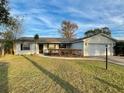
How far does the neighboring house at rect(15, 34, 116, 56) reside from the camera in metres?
34.1

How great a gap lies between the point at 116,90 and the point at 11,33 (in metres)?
30.5

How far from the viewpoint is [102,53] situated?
3466cm

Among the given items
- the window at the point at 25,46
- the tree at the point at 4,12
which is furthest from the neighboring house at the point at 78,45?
the tree at the point at 4,12

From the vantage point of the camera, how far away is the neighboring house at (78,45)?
34.1 meters

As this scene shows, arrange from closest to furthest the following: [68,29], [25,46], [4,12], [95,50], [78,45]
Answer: [4,12], [95,50], [78,45], [25,46], [68,29]

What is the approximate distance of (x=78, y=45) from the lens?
119 feet

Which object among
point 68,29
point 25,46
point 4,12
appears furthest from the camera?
point 68,29

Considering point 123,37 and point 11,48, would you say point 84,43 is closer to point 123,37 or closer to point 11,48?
point 11,48

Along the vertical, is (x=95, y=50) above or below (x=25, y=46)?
below

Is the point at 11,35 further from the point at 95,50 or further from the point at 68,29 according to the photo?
the point at 68,29

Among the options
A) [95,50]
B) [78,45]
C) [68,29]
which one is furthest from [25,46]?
[68,29]

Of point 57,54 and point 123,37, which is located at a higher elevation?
point 123,37

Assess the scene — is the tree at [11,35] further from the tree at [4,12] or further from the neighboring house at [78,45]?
the tree at [4,12]

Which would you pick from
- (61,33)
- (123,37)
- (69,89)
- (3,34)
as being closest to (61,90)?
(69,89)
